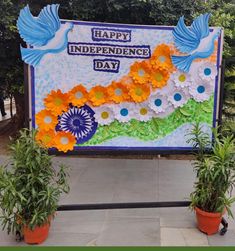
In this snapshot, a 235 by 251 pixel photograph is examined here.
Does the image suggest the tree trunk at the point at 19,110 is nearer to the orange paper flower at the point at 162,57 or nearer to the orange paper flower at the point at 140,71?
the orange paper flower at the point at 140,71

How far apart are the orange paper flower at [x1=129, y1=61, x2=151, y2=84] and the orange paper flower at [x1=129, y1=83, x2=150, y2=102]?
0.06 metres

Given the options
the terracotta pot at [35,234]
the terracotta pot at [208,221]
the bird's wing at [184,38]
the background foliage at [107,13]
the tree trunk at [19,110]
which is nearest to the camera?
the terracotta pot at [35,234]

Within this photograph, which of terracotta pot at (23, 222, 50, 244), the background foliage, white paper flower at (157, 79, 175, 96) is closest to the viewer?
Answer: terracotta pot at (23, 222, 50, 244)

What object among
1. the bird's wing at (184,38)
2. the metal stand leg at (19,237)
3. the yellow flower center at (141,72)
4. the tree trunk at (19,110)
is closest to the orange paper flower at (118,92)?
the yellow flower center at (141,72)

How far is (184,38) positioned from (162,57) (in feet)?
1.08

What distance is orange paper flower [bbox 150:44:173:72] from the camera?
392cm

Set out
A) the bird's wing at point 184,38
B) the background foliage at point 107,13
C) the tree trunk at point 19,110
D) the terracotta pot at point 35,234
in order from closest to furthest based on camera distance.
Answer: the terracotta pot at point 35,234 < the bird's wing at point 184,38 < the background foliage at point 107,13 < the tree trunk at point 19,110

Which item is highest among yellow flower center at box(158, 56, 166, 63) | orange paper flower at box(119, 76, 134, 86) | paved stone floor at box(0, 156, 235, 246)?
yellow flower center at box(158, 56, 166, 63)

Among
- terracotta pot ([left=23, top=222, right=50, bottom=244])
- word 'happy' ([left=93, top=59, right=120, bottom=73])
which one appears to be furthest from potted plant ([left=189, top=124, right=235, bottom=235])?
terracotta pot ([left=23, top=222, right=50, bottom=244])

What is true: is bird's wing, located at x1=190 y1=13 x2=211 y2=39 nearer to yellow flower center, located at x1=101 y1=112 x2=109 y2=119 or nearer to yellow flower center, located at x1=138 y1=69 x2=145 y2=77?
yellow flower center, located at x1=138 y1=69 x2=145 y2=77

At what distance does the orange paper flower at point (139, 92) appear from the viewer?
3.95 metres

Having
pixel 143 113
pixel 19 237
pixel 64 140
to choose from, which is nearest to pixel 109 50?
pixel 143 113

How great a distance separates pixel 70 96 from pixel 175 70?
4.11 ft

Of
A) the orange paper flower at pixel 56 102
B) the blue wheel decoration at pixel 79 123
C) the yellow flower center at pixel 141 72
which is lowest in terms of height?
the blue wheel decoration at pixel 79 123
